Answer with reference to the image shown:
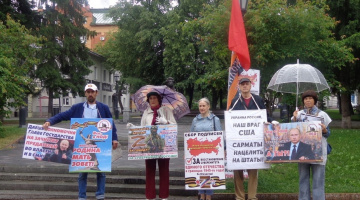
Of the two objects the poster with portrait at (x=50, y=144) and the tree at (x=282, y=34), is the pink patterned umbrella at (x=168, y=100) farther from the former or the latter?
the tree at (x=282, y=34)

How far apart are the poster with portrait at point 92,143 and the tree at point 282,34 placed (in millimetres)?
8050

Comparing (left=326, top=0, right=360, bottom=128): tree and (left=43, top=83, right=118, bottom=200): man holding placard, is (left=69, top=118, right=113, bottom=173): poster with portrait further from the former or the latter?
(left=326, top=0, right=360, bottom=128): tree

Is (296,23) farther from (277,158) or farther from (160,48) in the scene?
(160,48)

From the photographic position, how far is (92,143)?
6.84 m

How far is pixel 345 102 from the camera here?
2258cm

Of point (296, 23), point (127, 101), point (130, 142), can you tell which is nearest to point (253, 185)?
point (130, 142)

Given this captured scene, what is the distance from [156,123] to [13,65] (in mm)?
12114


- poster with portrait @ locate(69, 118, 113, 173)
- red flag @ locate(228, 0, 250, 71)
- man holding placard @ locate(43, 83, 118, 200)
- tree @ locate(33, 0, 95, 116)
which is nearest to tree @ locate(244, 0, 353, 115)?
red flag @ locate(228, 0, 250, 71)

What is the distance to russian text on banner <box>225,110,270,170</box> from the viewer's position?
6.61 metres

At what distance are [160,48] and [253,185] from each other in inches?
1196

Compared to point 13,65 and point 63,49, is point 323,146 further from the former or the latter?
point 63,49

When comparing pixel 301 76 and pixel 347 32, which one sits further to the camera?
pixel 347 32

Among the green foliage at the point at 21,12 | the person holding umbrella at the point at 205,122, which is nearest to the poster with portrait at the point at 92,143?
the person holding umbrella at the point at 205,122

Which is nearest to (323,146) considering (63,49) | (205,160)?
(205,160)
